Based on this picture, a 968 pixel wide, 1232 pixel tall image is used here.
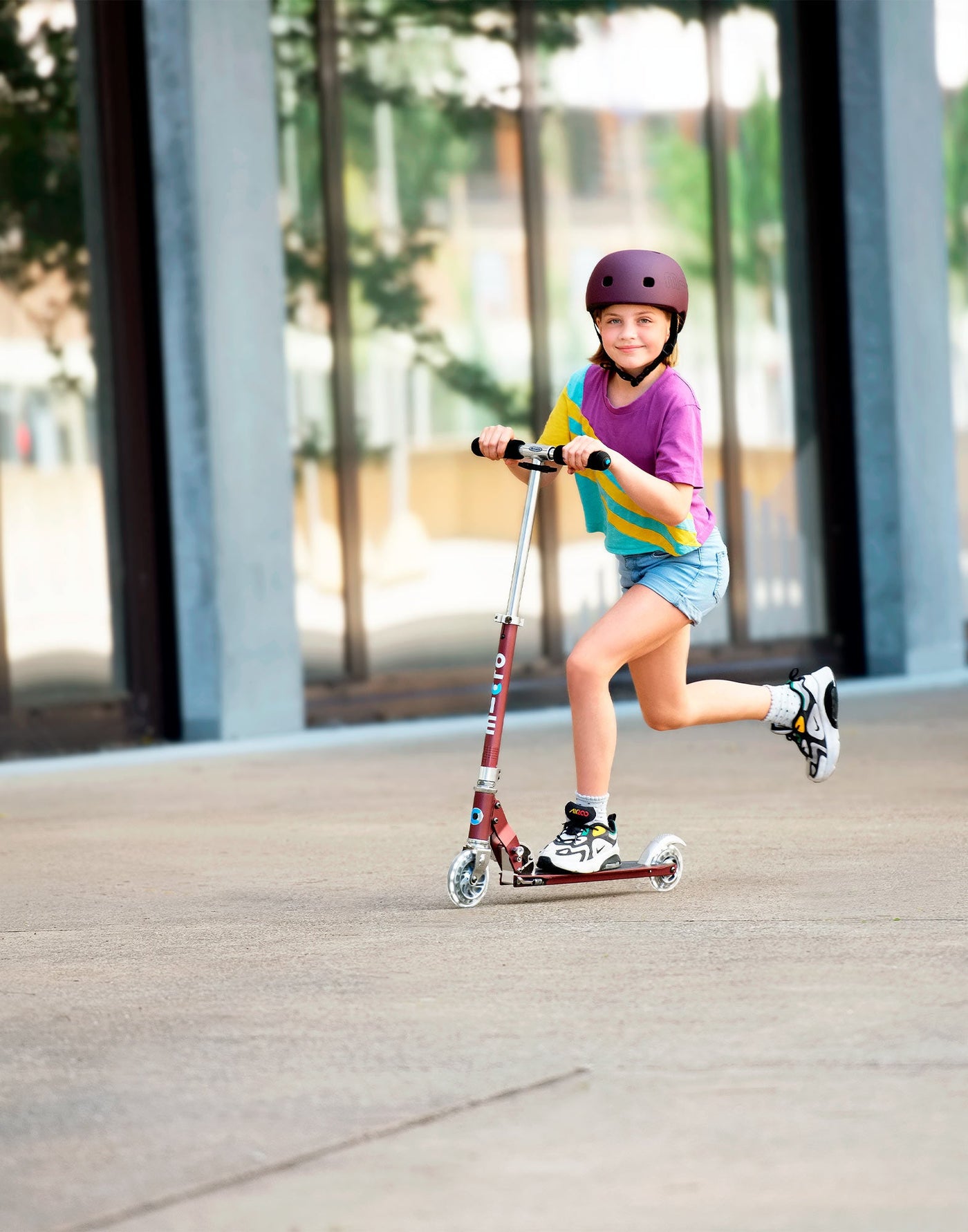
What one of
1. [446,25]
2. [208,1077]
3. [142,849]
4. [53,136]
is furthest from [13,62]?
[208,1077]

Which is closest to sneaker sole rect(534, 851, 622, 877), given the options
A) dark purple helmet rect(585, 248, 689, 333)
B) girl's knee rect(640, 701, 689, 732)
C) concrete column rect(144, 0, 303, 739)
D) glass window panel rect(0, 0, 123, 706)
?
girl's knee rect(640, 701, 689, 732)

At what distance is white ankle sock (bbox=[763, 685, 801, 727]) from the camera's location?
6.55 metres

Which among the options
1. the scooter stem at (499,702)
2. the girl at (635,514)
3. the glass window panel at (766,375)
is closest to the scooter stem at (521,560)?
the scooter stem at (499,702)

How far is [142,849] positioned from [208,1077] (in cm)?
318

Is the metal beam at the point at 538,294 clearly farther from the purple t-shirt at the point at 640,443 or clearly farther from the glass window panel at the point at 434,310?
the purple t-shirt at the point at 640,443

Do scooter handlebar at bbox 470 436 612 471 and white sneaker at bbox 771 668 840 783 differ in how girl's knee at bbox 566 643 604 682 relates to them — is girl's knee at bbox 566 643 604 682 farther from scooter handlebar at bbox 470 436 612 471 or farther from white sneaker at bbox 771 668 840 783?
white sneaker at bbox 771 668 840 783

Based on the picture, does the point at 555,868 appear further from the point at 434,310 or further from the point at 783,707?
the point at 434,310

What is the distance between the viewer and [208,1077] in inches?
163

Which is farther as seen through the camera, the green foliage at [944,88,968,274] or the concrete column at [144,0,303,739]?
the green foliage at [944,88,968,274]

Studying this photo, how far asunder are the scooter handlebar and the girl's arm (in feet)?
0.07

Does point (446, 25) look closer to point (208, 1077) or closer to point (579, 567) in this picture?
point (579, 567)

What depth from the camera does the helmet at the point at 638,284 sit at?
5.93m

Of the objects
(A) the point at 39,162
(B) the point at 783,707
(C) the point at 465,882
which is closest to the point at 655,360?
(B) the point at 783,707

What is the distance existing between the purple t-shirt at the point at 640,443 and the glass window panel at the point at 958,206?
277 inches
